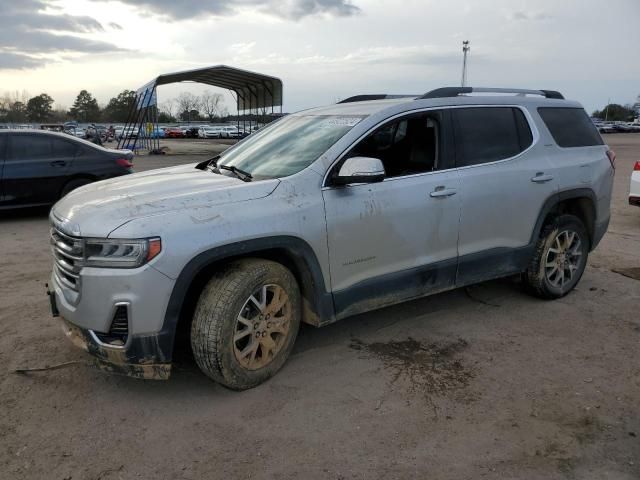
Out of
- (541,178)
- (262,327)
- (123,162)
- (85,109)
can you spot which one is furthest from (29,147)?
(85,109)

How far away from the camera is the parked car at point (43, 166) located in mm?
8672

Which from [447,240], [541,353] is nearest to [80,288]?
[447,240]

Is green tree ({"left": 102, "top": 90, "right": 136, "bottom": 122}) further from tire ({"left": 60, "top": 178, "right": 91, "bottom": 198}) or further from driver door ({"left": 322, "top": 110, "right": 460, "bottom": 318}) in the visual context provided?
driver door ({"left": 322, "top": 110, "right": 460, "bottom": 318})

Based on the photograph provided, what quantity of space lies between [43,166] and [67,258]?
6.49 meters

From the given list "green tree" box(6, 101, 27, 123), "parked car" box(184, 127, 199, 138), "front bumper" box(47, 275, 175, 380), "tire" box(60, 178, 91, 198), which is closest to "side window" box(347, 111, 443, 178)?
"front bumper" box(47, 275, 175, 380)

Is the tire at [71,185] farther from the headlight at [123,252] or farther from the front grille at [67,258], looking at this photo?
the headlight at [123,252]

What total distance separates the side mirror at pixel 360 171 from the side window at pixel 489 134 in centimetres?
104

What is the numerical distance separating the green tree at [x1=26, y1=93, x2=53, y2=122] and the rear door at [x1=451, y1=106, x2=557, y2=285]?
331 ft

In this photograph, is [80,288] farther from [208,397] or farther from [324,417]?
[324,417]

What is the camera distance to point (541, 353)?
13.5ft

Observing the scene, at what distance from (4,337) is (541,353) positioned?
4.10m

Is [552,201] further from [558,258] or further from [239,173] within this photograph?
[239,173]

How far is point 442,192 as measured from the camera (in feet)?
13.6

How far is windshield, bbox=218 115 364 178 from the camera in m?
3.84
